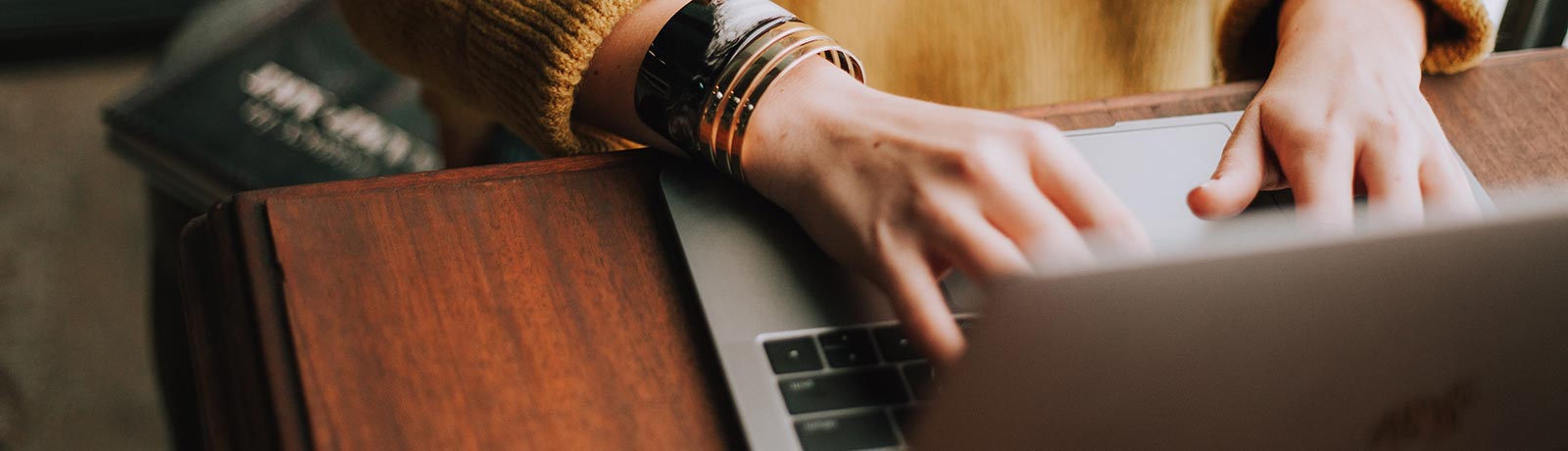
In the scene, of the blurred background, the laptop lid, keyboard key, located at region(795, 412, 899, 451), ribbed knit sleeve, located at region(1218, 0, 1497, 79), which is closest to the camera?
the laptop lid

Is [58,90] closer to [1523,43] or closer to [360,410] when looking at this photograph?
[360,410]

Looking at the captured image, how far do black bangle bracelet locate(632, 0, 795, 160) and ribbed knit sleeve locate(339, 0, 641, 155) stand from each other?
0.03 metres

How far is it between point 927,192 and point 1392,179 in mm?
213

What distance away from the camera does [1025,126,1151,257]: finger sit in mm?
396

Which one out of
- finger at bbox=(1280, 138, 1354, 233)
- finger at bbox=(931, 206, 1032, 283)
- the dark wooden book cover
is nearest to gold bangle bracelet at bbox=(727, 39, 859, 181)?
finger at bbox=(931, 206, 1032, 283)

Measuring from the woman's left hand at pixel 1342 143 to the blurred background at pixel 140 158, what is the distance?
268mm

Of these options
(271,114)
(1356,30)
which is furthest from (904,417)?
(271,114)

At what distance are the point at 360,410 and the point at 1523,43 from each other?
29.3 inches

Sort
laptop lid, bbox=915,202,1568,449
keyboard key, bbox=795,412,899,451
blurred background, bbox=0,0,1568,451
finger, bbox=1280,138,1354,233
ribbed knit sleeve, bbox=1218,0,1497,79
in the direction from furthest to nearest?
blurred background, bbox=0,0,1568,451 → ribbed knit sleeve, bbox=1218,0,1497,79 → finger, bbox=1280,138,1354,233 → keyboard key, bbox=795,412,899,451 → laptop lid, bbox=915,202,1568,449

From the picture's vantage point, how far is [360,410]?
356 mm

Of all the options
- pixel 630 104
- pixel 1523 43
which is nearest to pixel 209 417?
pixel 630 104

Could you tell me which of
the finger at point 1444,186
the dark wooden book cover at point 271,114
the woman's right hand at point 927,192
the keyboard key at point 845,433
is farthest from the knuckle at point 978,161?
the dark wooden book cover at point 271,114

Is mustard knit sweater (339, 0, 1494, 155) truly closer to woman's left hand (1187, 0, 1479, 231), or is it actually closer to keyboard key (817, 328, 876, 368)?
woman's left hand (1187, 0, 1479, 231)

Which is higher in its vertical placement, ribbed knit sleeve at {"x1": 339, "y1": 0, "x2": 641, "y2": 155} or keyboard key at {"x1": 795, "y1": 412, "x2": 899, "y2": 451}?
ribbed knit sleeve at {"x1": 339, "y1": 0, "x2": 641, "y2": 155}
